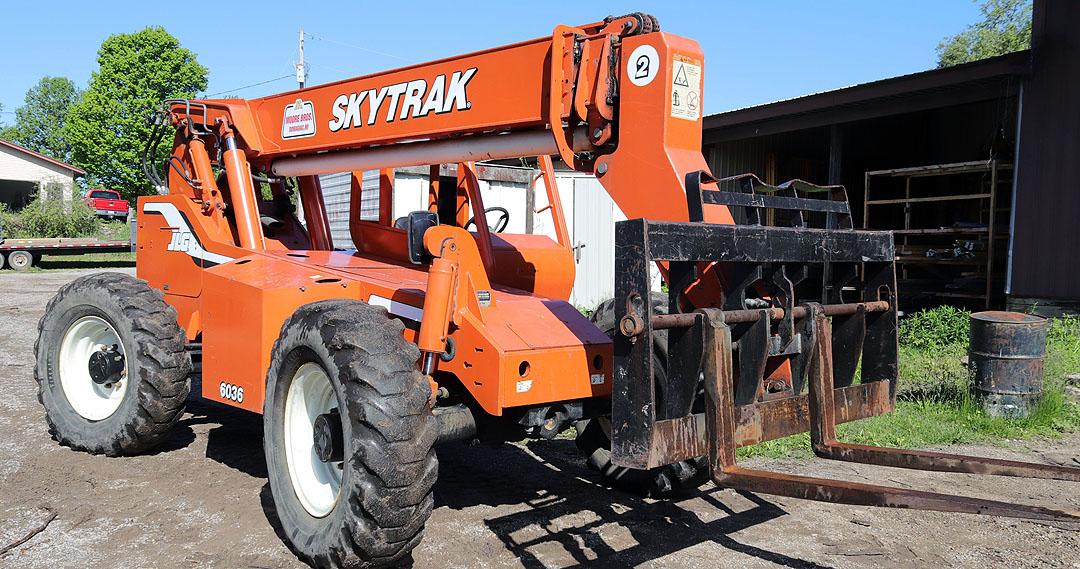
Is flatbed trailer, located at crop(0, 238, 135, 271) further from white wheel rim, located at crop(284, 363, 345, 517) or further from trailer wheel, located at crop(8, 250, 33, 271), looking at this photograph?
white wheel rim, located at crop(284, 363, 345, 517)

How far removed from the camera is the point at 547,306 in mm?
4570

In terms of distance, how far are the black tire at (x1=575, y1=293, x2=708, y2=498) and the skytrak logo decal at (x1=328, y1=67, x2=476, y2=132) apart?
1.54 metres

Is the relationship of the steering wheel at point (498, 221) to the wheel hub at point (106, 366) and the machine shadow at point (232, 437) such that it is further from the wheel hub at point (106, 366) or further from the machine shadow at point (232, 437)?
the wheel hub at point (106, 366)

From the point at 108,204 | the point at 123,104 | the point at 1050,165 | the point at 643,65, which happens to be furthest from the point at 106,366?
the point at 123,104

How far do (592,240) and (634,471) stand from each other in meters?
10.5

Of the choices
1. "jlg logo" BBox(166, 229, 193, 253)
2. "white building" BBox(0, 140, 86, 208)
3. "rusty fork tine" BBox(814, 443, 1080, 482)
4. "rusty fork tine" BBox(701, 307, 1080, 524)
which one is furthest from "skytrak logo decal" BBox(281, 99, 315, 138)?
"white building" BBox(0, 140, 86, 208)

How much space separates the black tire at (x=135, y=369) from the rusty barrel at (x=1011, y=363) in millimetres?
6463

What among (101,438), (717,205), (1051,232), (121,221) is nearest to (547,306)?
(717,205)

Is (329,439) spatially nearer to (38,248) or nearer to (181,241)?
(181,241)

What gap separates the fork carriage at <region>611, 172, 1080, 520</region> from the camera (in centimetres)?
336

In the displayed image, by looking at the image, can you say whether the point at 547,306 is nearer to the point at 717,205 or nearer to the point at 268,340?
the point at 717,205

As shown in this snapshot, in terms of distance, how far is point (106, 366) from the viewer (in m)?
5.70

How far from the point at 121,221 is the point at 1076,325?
42.3 meters

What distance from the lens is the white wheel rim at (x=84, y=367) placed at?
20.0 ft
